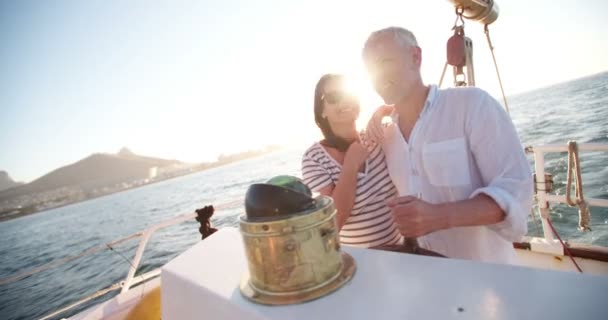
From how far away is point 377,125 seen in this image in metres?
1.85

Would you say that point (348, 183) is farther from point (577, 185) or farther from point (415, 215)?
point (577, 185)

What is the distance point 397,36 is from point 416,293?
1.31 metres

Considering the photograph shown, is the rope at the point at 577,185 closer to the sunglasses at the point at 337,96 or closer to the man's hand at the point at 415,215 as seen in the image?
the sunglasses at the point at 337,96

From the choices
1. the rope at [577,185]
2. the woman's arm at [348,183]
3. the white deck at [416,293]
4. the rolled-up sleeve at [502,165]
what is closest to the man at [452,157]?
the rolled-up sleeve at [502,165]

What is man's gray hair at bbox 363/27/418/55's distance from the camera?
1562 millimetres

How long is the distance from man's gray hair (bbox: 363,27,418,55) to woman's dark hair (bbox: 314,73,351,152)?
37 centimetres

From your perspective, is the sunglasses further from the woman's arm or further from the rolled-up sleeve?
the rolled-up sleeve

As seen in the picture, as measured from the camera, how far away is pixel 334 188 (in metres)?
1.81

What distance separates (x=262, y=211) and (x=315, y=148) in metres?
1.29

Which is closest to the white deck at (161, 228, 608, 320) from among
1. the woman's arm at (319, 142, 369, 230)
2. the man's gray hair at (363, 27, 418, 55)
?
the woman's arm at (319, 142, 369, 230)

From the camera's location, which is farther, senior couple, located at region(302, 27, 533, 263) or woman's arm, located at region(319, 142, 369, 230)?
woman's arm, located at region(319, 142, 369, 230)

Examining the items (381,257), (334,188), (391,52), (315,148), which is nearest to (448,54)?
(391,52)

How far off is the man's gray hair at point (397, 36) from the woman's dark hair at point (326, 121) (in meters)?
0.37

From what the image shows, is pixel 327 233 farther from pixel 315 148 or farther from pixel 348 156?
pixel 315 148
